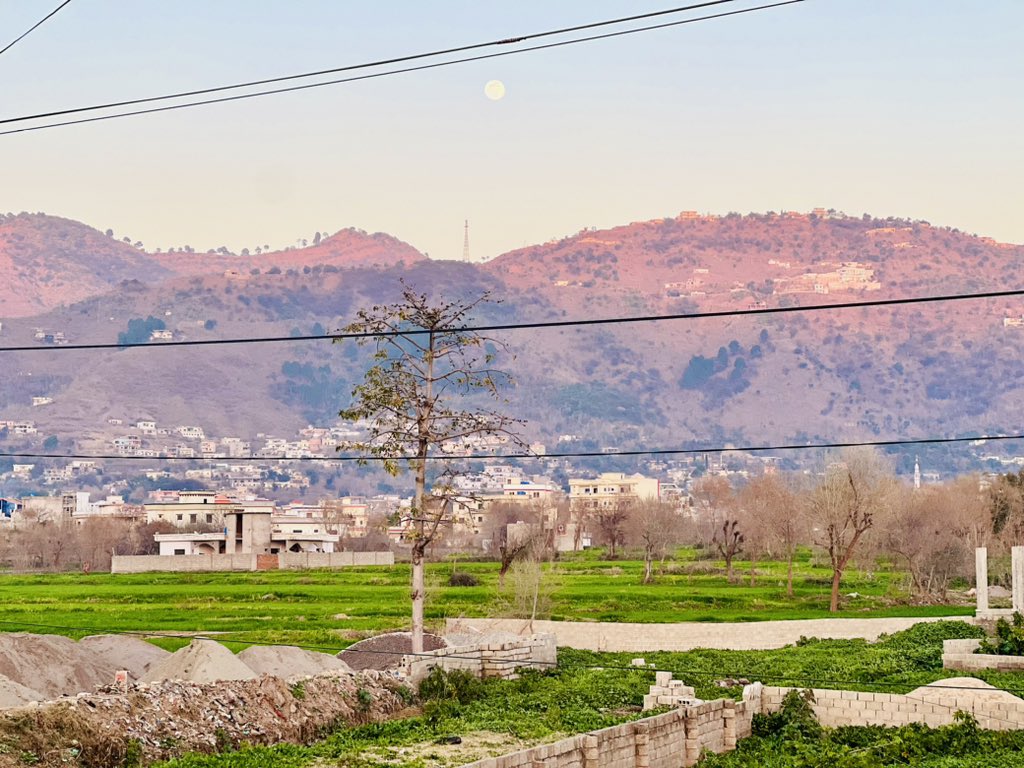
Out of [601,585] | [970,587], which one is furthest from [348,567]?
[970,587]

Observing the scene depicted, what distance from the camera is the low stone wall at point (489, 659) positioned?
2641cm

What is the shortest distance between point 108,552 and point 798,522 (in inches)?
2139

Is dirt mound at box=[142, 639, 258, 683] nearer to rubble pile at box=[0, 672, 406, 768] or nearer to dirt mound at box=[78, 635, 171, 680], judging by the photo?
rubble pile at box=[0, 672, 406, 768]

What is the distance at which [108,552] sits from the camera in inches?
4154

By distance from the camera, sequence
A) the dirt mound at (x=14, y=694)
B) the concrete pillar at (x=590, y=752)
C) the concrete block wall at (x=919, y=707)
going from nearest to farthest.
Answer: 1. the concrete pillar at (x=590, y=752)
2. the dirt mound at (x=14, y=694)
3. the concrete block wall at (x=919, y=707)

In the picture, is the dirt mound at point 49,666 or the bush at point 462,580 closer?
the dirt mound at point 49,666

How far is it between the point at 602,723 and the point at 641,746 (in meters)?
1.40

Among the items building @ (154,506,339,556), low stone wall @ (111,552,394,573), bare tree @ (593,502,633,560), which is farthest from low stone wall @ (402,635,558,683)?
bare tree @ (593,502,633,560)

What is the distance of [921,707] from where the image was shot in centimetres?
2434

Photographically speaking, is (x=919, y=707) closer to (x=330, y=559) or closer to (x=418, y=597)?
(x=418, y=597)

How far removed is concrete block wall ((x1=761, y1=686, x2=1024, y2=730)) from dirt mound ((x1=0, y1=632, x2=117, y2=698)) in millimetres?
12648

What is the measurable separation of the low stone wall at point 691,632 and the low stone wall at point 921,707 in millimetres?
17104

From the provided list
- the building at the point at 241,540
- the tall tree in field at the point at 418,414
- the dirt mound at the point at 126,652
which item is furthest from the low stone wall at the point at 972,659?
the building at the point at 241,540

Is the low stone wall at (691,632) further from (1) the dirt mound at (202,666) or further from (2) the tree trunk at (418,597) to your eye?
(1) the dirt mound at (202,666)
